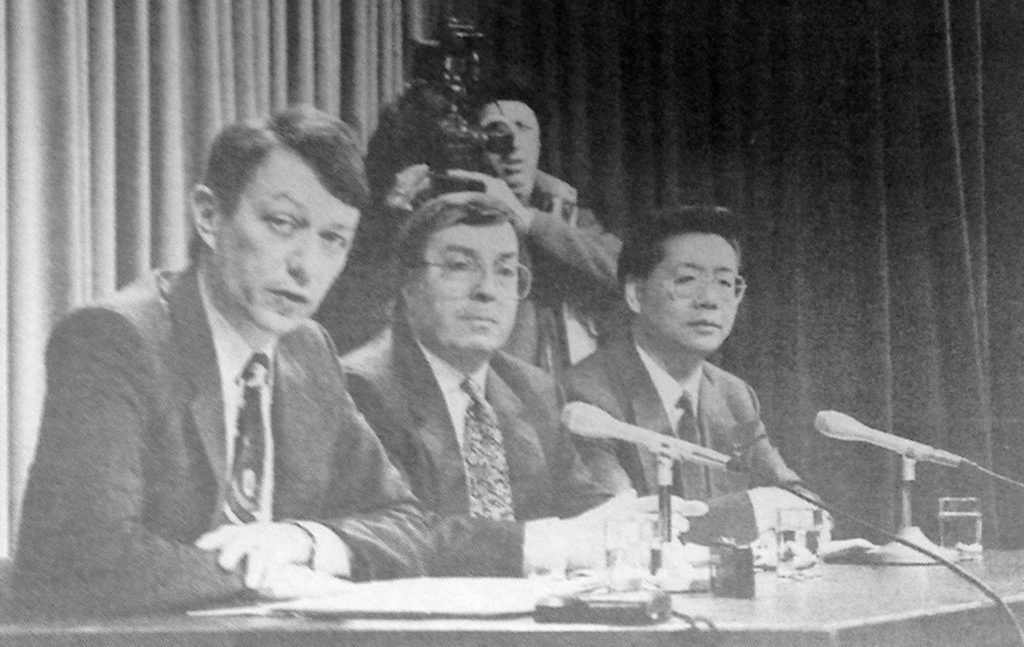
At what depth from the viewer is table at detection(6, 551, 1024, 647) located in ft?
6.46

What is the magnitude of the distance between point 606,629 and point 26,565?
1.12 metres

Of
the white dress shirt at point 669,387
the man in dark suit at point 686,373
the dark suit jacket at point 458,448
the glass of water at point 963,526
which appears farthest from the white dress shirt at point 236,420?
the glass of water at point 963,526

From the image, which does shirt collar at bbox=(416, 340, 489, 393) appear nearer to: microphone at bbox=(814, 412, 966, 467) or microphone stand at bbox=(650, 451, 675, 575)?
microphone stand at bbox=(650, 451, 675, 575)

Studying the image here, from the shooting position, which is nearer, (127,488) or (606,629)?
(606,629)

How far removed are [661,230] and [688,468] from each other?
640 millimetres

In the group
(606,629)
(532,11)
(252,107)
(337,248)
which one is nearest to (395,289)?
(337,248)

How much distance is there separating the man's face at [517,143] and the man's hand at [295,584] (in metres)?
1.14

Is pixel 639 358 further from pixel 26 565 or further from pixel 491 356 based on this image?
pixel 26 565

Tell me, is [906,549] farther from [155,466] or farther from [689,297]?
[155,466]

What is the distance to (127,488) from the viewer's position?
2547mm

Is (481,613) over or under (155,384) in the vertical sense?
under

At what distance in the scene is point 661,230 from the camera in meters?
3.71

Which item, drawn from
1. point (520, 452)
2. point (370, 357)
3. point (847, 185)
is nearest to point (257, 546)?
point (370, 357)

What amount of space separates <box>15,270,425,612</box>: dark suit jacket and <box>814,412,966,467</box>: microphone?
1.30 metres
